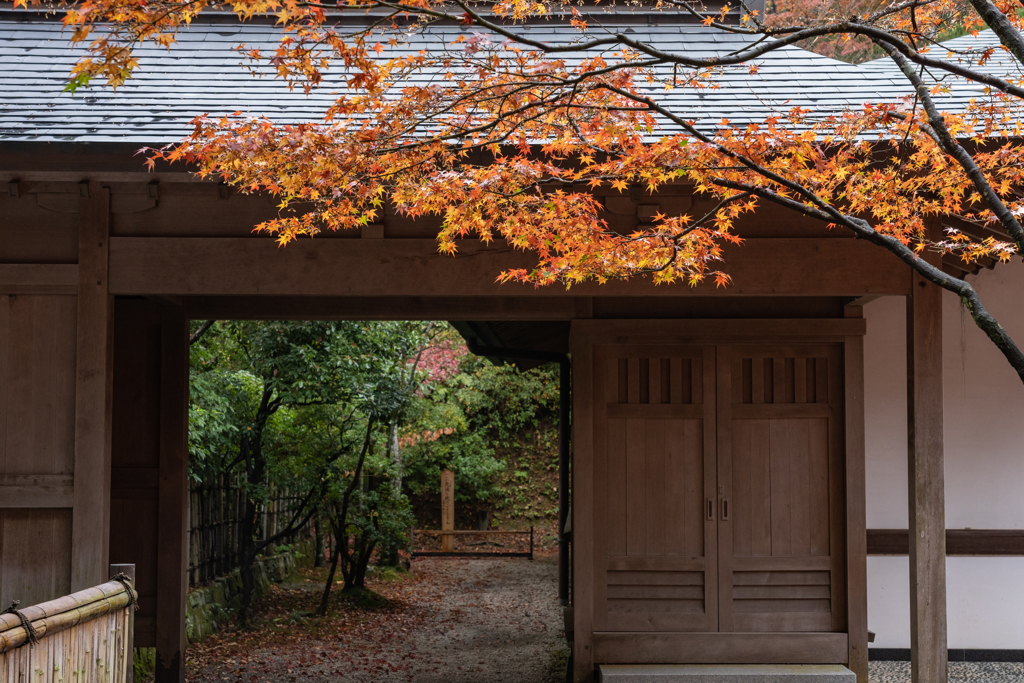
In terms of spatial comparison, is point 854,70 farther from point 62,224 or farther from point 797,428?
point 62,224

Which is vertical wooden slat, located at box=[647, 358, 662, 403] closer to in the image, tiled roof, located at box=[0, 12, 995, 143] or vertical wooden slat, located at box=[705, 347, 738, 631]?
vertical wooden slat, located at box=[705, 347, 738, 631]

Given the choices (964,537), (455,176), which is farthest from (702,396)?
(455,176)

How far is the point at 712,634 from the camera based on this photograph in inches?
219

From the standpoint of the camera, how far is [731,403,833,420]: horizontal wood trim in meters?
5.76

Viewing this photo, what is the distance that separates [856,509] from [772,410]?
0.90 metres

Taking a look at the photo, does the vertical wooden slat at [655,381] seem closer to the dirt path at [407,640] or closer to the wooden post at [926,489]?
the wooden post at [926,489]

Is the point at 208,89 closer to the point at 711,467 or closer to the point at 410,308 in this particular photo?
the point at 410,308

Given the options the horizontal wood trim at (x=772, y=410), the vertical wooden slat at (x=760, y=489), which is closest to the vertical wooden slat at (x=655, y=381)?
the horizontal wood trim at (x=772, y=410)

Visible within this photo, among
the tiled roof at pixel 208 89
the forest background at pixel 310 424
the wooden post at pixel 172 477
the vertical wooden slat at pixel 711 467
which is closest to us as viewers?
the tiled roof at pixel 208 89

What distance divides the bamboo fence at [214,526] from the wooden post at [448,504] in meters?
5.97

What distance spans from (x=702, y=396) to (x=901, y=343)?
67.0 inches

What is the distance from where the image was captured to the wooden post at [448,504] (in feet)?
50.6

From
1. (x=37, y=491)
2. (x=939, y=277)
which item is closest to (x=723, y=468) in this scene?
(x=939, y=277)

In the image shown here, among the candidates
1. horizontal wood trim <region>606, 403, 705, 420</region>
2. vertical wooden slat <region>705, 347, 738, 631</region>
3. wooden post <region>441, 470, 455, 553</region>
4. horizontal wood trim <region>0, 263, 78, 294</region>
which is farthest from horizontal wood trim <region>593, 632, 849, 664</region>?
wooden post <region>441, 470, 455, 553</region>
